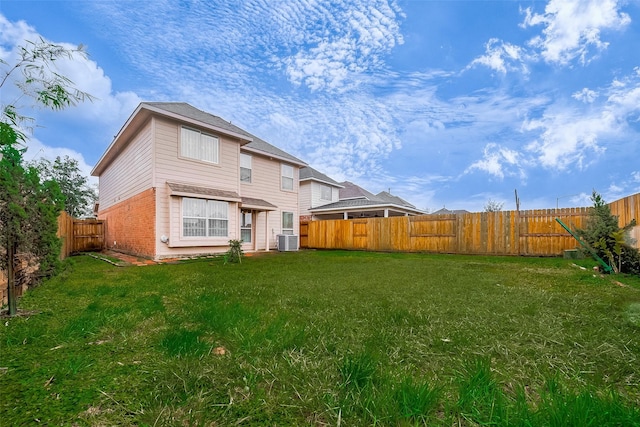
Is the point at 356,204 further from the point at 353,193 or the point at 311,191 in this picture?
the point at 353,193

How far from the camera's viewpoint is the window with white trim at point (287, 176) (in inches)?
602

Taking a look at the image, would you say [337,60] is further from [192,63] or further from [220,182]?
[220,182]

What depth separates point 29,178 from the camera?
3471 mm

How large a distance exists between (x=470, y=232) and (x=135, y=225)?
556 inches

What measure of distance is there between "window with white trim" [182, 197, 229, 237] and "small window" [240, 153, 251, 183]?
274cm

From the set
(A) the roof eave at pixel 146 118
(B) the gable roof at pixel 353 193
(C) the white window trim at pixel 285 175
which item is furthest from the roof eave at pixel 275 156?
(B) the gable roof at pixel 353 193

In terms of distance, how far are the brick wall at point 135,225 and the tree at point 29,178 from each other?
470cm

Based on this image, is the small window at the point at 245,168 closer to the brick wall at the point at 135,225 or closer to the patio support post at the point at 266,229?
the patio support post at the point at 266,229

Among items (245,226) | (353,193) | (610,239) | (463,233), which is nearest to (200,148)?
(245,226)

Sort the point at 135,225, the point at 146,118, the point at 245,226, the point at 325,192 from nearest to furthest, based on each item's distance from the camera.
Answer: the point at 146,118 → the point at 135,225 → the point at 245,226 → the point at 325,192

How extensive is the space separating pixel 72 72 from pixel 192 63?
5897mm

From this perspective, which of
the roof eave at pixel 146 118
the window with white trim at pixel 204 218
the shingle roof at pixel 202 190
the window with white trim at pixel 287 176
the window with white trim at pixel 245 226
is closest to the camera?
the roof eave at pixel 146 118

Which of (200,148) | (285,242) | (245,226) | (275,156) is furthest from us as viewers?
(275,156)

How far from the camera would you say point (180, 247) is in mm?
9641
